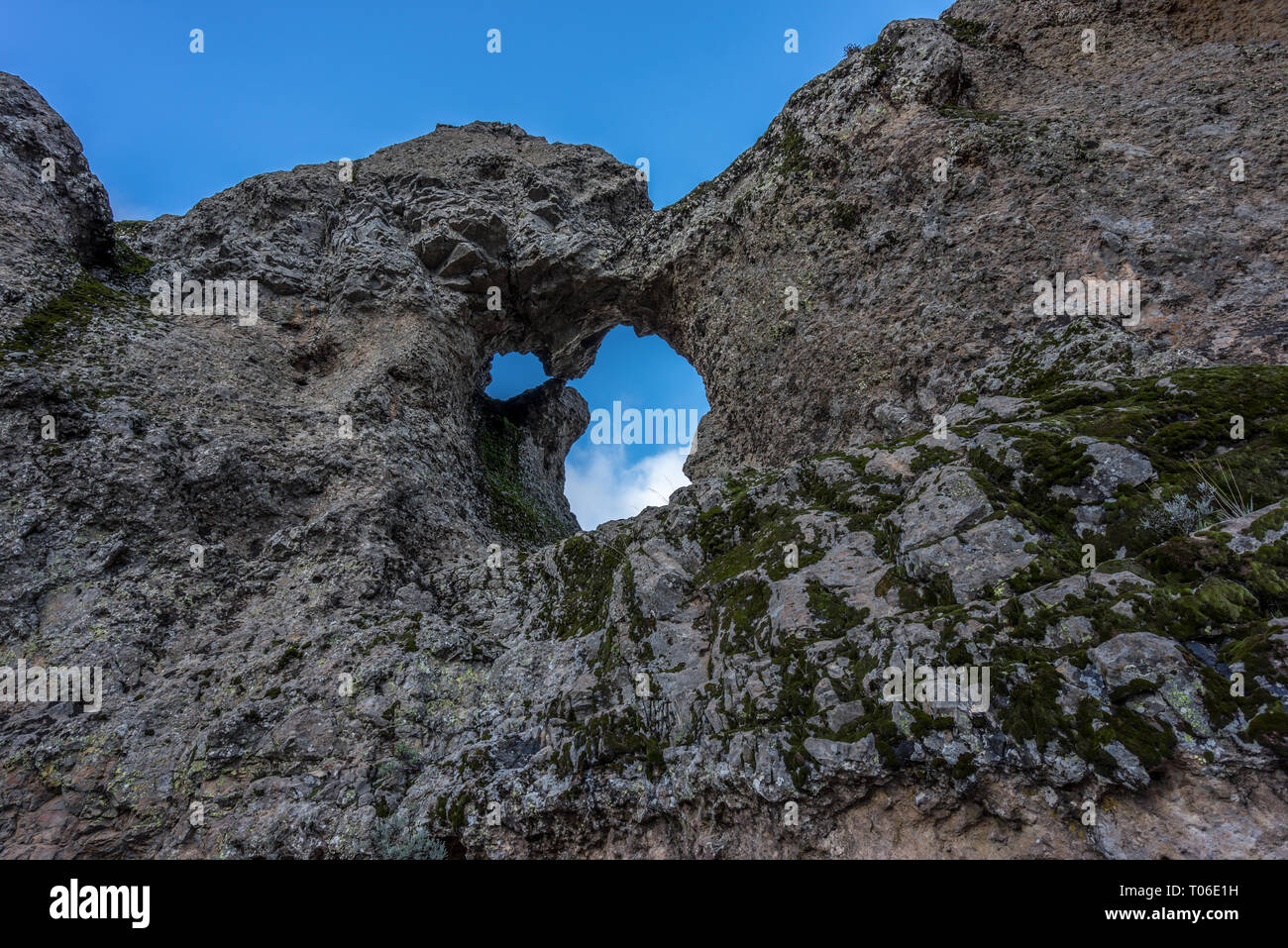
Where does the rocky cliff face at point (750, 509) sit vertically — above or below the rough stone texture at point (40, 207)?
below

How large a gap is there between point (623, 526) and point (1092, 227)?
12.3m

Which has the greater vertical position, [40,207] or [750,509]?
[40,207]

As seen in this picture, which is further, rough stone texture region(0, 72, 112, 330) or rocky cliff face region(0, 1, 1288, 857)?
rough stone texture region(0, 72, 112, 330)

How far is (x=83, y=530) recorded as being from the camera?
38.3 ft

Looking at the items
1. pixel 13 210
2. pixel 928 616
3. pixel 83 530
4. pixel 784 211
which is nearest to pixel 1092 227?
pixel 784 211

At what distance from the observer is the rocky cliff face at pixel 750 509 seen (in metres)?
5.71

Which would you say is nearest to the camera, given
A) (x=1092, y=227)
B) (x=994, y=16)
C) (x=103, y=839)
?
(x=103, y=839)

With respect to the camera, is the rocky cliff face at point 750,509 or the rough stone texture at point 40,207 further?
the rough stone texture at point 40,207

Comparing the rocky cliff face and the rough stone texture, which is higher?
the rough stone texture

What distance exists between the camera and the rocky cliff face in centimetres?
571

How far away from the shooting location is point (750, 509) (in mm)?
10797

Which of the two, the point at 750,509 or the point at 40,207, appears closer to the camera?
the point at 750,509
